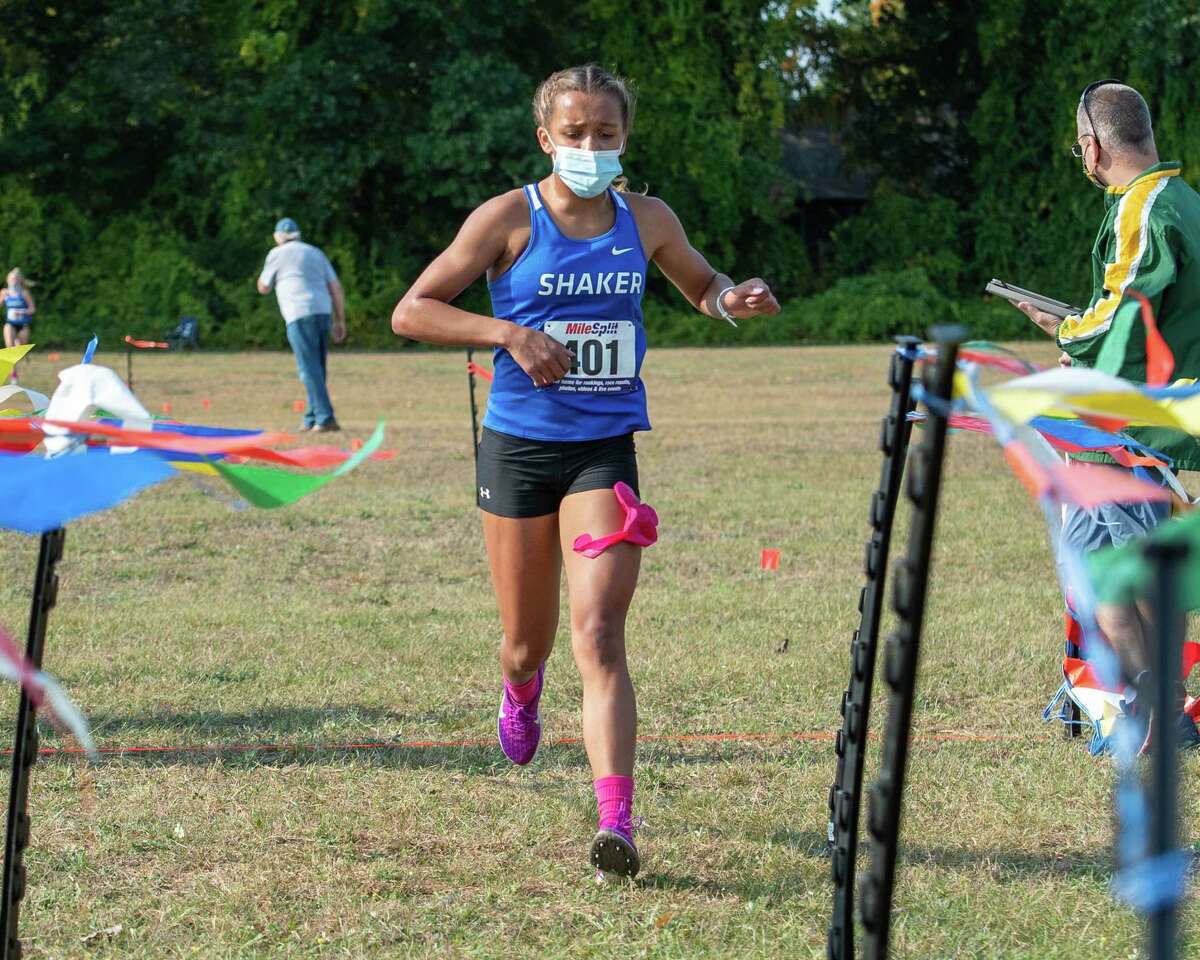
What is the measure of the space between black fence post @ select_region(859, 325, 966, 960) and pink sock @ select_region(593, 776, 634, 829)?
1479 millimetres

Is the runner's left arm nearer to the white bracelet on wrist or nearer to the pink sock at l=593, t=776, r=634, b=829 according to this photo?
the white bracelet on wrist

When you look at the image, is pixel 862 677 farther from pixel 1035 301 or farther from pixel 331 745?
pixel 331 745

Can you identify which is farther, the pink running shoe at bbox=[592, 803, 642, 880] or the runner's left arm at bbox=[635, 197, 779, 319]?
the runner's left arm at bbox=[635, 197, 779, 319]

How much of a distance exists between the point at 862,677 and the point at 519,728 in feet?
6.15

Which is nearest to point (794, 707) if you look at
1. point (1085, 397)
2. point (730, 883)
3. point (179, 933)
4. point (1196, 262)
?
point (730, 883)

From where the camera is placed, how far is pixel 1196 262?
4.39 m

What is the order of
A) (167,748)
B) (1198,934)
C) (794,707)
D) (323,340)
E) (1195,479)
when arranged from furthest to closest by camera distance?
1. (323,340)
2. (1195,479)
3. (794,707)
4. (167,748)
5. (1198,934)

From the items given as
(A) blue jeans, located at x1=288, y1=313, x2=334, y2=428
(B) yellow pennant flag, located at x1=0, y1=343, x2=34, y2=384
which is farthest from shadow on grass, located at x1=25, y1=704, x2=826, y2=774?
(A) blue jeans, located at x1=288, y1=313, x2=334, y2=428

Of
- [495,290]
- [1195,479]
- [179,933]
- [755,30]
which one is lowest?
[179,933]

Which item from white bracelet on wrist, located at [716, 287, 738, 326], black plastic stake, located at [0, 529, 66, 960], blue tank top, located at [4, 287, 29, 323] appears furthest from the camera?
blue tank top, located at [4, 287, 29, 323]

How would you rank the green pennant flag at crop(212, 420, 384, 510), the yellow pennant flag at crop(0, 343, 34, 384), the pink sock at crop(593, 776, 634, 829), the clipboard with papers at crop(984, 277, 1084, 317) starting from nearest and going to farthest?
the green pennant flag at crop(212, 420, 384, 510), the yellow pennant flag at crop(0, 343, 34, 384), the pink sock at crop(593, 776, 634, 829), the clipboard with papers at crop(984, 277, 1084, 317)

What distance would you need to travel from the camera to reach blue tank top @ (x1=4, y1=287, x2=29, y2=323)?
24.6m

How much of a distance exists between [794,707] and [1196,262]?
1913 mm

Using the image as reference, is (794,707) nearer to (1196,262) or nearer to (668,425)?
(1196,262)
